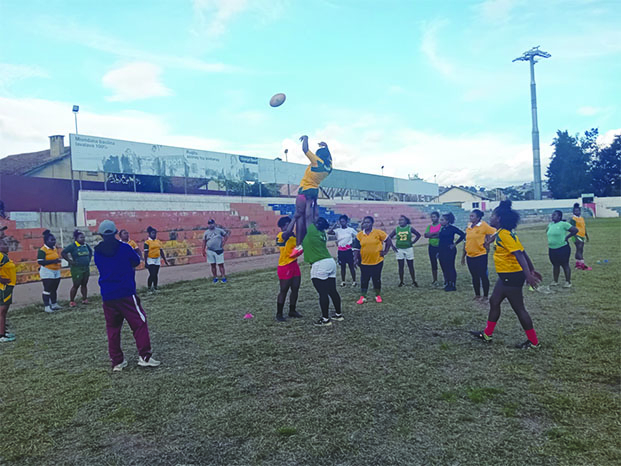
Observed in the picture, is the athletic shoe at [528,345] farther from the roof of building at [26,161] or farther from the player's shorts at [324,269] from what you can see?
the roof of building at [26,161]

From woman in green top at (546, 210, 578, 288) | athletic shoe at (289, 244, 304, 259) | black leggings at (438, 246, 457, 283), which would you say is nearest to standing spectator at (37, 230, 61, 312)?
athletic shoe at (289, 244, 304, 259)

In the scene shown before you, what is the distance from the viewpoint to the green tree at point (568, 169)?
5512cm

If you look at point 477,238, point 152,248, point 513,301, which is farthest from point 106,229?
point 477,238

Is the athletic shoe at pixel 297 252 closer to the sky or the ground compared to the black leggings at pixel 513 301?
closer to the sky

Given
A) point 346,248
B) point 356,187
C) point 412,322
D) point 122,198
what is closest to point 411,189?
point 356,187

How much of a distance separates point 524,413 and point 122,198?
1675 cm

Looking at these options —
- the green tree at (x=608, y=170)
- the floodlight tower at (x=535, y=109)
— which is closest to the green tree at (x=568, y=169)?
the green tree at (x=608, y=170)

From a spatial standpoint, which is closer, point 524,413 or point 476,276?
point 524,413

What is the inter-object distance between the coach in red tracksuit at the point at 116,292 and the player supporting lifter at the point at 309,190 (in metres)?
2.60

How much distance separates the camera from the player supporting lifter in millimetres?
6945

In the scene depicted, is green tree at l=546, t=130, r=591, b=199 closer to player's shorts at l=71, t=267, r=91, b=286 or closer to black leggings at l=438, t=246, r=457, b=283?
black leggings at l=438, t=246, r=457, b=283

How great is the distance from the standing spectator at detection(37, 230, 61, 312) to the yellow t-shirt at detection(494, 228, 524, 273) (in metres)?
7.86

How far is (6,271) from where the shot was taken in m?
6.40

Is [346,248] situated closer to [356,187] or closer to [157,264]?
[157,264]
